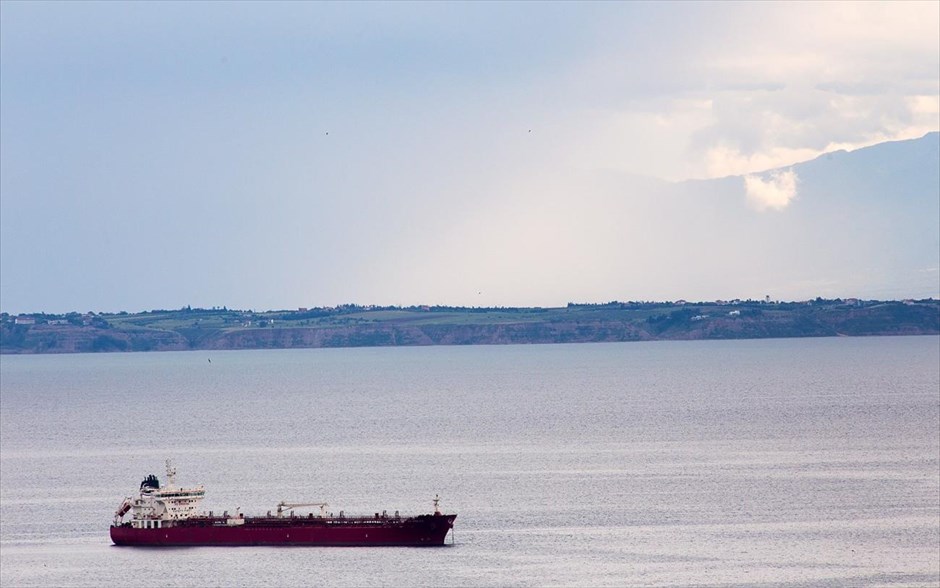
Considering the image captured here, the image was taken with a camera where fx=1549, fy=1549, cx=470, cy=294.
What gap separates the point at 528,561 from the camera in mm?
88812

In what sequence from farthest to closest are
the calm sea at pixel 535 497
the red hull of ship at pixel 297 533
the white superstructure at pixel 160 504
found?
the white superstructure at pixel 160 504 → the red hull of ship at pixel 297 533 → the calm sea at pixel 535 497

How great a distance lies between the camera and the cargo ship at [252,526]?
319 feet

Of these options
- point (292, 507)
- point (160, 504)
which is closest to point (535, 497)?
point (292, 507)

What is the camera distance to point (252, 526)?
328ft

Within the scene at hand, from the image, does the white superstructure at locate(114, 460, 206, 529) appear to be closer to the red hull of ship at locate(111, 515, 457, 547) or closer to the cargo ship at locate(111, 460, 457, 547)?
the cargo ship at locate(111, 460, 457, 547)

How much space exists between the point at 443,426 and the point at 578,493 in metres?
68.4

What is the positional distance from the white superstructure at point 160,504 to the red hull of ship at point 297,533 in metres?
1.29

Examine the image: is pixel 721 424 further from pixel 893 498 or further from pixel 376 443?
pixel 893 498

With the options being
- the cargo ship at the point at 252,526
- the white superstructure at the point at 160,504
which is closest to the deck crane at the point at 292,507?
the cargo ship at the point at 252,526

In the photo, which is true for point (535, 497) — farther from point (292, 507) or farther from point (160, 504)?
point (160, 504)

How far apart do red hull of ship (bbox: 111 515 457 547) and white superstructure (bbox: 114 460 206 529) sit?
1.29 metres

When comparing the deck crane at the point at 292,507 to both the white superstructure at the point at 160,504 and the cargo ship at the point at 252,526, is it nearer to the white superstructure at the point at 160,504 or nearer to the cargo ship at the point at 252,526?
the cargo ship at the point at 252,526

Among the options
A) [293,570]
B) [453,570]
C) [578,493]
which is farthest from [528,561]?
[578,493]

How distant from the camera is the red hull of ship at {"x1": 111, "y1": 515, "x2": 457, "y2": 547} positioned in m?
96.8
